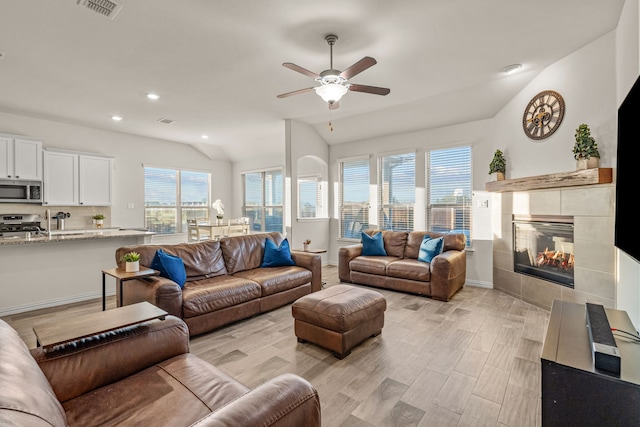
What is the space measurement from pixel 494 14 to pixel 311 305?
2.94m

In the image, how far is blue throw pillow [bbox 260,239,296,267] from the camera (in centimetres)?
425

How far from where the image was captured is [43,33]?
2830 millimetres

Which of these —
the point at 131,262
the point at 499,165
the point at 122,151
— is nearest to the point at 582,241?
the point at 499,165

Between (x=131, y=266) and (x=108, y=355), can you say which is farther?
(x=131, y=266)

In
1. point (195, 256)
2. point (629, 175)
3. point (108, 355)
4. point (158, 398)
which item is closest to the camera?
point (158, 398)

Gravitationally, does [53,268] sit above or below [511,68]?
below

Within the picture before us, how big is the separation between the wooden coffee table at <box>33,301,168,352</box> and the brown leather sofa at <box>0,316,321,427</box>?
Result: 4cm

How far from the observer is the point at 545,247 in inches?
155

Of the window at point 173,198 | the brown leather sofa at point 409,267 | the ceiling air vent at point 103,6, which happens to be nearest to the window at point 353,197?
the brown leather sofa at point 409,267

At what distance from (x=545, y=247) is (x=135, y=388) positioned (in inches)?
177

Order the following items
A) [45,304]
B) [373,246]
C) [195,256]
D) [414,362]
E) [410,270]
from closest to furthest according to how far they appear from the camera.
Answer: [414,362]
[195,256]
[45,304]
[410,270]
[373,246]

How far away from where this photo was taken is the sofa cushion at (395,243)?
521 cm

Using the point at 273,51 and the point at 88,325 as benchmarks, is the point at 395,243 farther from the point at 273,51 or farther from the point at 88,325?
the point at 88,325

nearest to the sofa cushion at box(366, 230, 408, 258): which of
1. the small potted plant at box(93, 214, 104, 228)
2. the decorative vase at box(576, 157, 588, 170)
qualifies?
the decorative vase at box(576, 157, 588, 170)
